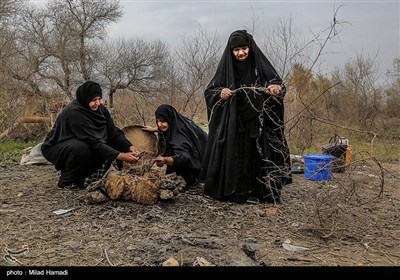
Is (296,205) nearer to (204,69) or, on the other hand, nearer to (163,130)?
(163,130)

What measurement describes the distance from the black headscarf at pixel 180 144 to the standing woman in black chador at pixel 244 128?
317 mm

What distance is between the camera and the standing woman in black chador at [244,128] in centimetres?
420

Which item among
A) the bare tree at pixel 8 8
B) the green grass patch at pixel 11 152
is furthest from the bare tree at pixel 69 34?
the green grass patch at pixel 11 152

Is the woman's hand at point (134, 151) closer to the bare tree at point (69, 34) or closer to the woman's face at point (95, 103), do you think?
the woman's face at point (95, 103)

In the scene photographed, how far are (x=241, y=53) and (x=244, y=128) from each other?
796 mm

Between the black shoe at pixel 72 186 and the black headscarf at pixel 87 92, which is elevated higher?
the black headscarf at pixel 87 92

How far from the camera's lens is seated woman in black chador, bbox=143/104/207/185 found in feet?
14.8

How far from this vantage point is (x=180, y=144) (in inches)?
179

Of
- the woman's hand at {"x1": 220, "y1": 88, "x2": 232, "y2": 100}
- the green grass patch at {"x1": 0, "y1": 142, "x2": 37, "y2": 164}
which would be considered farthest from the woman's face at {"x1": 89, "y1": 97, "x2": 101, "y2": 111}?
the green grass patch at {"x1": 0, "y1": 142, "x2": 37, "y2": 164}

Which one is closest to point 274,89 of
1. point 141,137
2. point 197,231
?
point 197,231

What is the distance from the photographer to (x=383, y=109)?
15633 mm

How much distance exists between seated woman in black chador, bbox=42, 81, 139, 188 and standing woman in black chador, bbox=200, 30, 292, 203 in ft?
3.22

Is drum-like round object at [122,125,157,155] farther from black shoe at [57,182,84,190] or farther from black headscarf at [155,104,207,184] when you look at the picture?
black shoe at [57,182,84,190]
